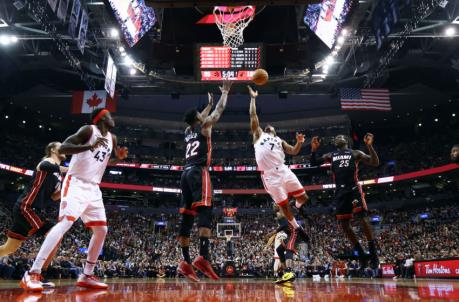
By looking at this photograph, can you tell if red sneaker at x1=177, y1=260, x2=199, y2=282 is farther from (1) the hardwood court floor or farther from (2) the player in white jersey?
(2) the player in white jersey

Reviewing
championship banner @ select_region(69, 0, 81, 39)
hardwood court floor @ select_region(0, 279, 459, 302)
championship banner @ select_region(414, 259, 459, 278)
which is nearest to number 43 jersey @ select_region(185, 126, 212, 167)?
hardwood court floor @ select_region(0, 279, 459, 302)

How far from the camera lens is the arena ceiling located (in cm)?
1338

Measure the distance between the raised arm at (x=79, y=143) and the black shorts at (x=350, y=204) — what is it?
414 centimetres

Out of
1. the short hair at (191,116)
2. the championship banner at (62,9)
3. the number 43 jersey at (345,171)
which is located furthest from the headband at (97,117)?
the championship banner at (62,9)

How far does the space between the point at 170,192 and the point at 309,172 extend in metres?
15.4

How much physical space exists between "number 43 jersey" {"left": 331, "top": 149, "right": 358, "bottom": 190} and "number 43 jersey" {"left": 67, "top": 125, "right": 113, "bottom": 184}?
403 centimetres

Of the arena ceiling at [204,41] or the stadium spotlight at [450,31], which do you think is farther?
the stadium spotlight at [450,31]

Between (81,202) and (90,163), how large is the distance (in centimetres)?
48

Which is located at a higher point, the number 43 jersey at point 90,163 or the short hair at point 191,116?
the short hair at point 191,116

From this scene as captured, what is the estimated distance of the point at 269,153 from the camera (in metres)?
6.45

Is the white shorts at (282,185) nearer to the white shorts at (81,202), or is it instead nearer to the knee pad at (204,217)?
the knee pad at (204,217)

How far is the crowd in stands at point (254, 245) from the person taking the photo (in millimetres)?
20797

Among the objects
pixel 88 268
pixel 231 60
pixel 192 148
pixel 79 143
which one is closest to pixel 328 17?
pixel 231 60

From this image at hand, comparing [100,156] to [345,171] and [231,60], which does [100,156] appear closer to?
[345,171]
